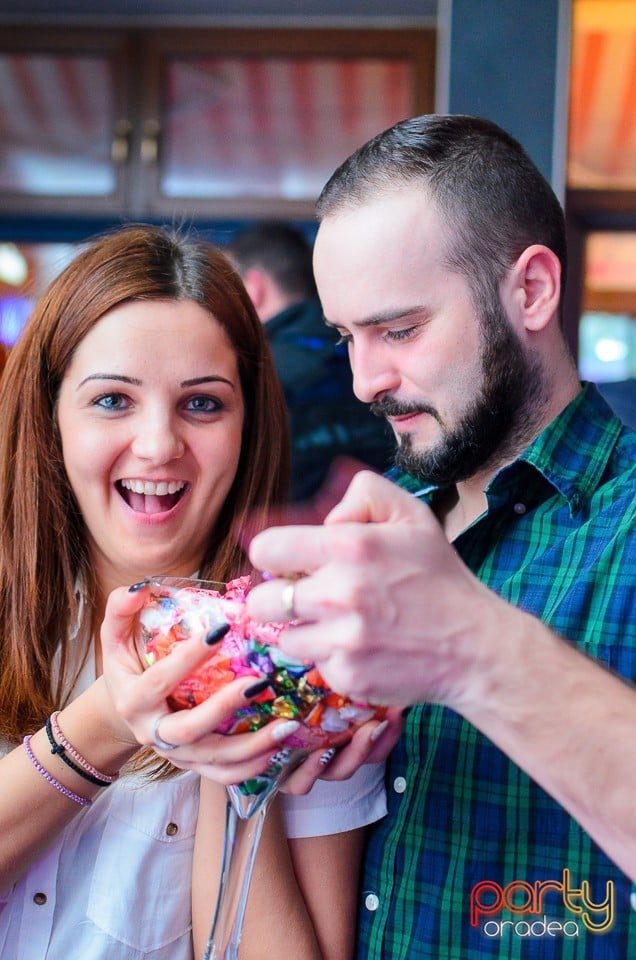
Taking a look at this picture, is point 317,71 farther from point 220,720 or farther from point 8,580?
point 220,720

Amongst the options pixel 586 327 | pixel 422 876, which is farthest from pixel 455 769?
pixel 586 327

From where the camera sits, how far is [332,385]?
273 centimetres

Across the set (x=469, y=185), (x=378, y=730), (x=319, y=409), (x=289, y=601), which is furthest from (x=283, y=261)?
(x=289, y=601)

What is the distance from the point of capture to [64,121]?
13.4ft

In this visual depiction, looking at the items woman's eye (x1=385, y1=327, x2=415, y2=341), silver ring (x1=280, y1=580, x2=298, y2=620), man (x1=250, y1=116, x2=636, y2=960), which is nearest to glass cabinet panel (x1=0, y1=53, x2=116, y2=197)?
man (x1=250, y1=116, x2=636, y2=960)

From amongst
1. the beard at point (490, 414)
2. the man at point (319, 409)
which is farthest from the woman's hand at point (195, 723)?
the man at point (319, 409)

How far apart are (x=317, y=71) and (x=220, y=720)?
351 cm

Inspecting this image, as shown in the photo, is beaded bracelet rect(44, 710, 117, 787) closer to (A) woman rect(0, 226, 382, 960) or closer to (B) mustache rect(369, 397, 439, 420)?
(A) woman rect(0, 226, 382, 960)

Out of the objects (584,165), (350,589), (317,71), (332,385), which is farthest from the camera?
(317,71)

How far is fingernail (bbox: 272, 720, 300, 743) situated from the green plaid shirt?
0.34 m

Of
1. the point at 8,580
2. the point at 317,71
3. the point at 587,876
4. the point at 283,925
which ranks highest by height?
the point at 317,71

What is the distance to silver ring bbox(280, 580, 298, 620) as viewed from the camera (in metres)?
0.87

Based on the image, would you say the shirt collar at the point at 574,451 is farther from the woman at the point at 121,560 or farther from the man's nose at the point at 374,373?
the woman at the point at 121,560

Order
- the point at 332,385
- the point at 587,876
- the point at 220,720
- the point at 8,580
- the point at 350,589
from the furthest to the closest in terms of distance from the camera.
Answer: the point at 332,385 → the point at 8,580 → the point at 587,876 → the point at 220,720 → the point at 350,589
